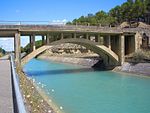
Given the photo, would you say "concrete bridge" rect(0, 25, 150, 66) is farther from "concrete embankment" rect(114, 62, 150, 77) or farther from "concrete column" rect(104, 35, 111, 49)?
"concrete embankment" rect(114, 62, 150, 77)

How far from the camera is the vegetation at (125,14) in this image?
3216 inches

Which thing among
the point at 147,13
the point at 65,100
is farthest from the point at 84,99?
the point at 147,13

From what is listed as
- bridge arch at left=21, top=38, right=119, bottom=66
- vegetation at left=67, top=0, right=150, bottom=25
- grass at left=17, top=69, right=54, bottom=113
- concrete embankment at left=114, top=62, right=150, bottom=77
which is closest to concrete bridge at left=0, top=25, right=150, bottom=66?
bridge arch at left=21, top=38, right=119, bottom=66

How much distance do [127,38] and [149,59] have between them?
10172 millimetres

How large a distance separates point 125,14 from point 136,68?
45.7 m

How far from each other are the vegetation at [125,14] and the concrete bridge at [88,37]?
25960 mm

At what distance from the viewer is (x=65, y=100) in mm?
22875

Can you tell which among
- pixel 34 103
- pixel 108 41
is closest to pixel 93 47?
pixel 108 41

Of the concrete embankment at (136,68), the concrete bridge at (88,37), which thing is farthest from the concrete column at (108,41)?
the concrete embankment at (136,68)

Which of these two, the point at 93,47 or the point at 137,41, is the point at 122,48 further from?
the point at 93,47

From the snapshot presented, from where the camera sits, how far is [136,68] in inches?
1740

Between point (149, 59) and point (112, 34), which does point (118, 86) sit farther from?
point (112, 34)

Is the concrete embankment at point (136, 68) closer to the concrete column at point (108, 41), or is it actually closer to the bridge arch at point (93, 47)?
the bridge arch at point (93, 47)

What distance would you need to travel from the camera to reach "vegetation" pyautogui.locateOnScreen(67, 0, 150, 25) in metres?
81.7
